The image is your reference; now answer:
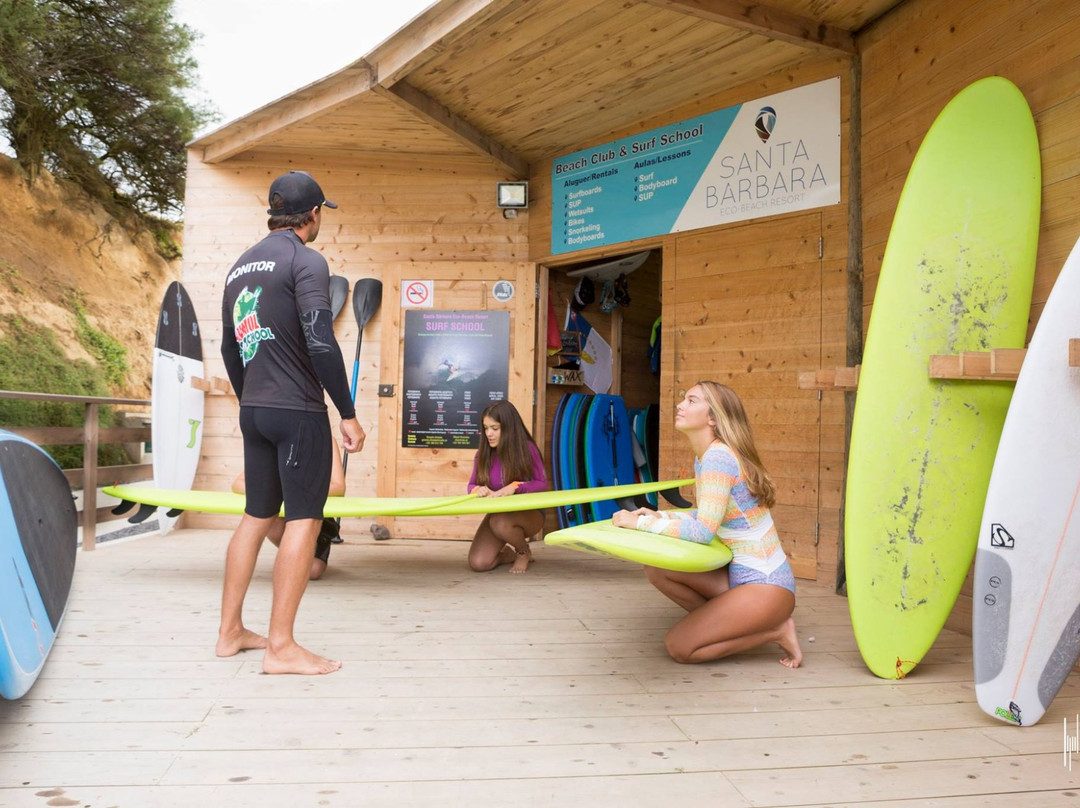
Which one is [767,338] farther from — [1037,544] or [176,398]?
[176,398]

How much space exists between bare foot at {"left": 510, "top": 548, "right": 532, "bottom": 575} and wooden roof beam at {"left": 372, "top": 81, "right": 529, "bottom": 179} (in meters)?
2.42

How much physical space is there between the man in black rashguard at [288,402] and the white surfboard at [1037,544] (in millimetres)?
1631

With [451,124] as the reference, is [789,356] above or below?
below

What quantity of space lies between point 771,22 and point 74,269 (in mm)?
13439

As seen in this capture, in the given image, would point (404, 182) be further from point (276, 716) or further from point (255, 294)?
point (276, 716)

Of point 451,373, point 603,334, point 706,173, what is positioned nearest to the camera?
point 706,173

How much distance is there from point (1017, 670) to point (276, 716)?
1.74 m

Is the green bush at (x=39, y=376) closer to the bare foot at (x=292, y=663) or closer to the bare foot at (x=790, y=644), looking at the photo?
the bare foot at (x=292, y=663)

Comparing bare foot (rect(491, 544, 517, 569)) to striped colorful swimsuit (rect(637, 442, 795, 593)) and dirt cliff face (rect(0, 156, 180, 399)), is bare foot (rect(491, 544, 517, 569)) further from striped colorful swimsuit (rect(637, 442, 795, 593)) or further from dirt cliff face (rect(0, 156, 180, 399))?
dirt cliff face (rect(0, 156, 180, 399))

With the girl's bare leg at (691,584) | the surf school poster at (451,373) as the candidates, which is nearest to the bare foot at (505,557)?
the surf school poster at (451,373)

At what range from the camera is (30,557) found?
2117mm

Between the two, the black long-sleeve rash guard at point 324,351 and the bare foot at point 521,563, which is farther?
the bare foot at point 521,563

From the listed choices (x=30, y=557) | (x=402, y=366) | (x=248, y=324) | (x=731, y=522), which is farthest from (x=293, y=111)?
(x=731, y=522)

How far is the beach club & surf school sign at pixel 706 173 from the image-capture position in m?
3.67
